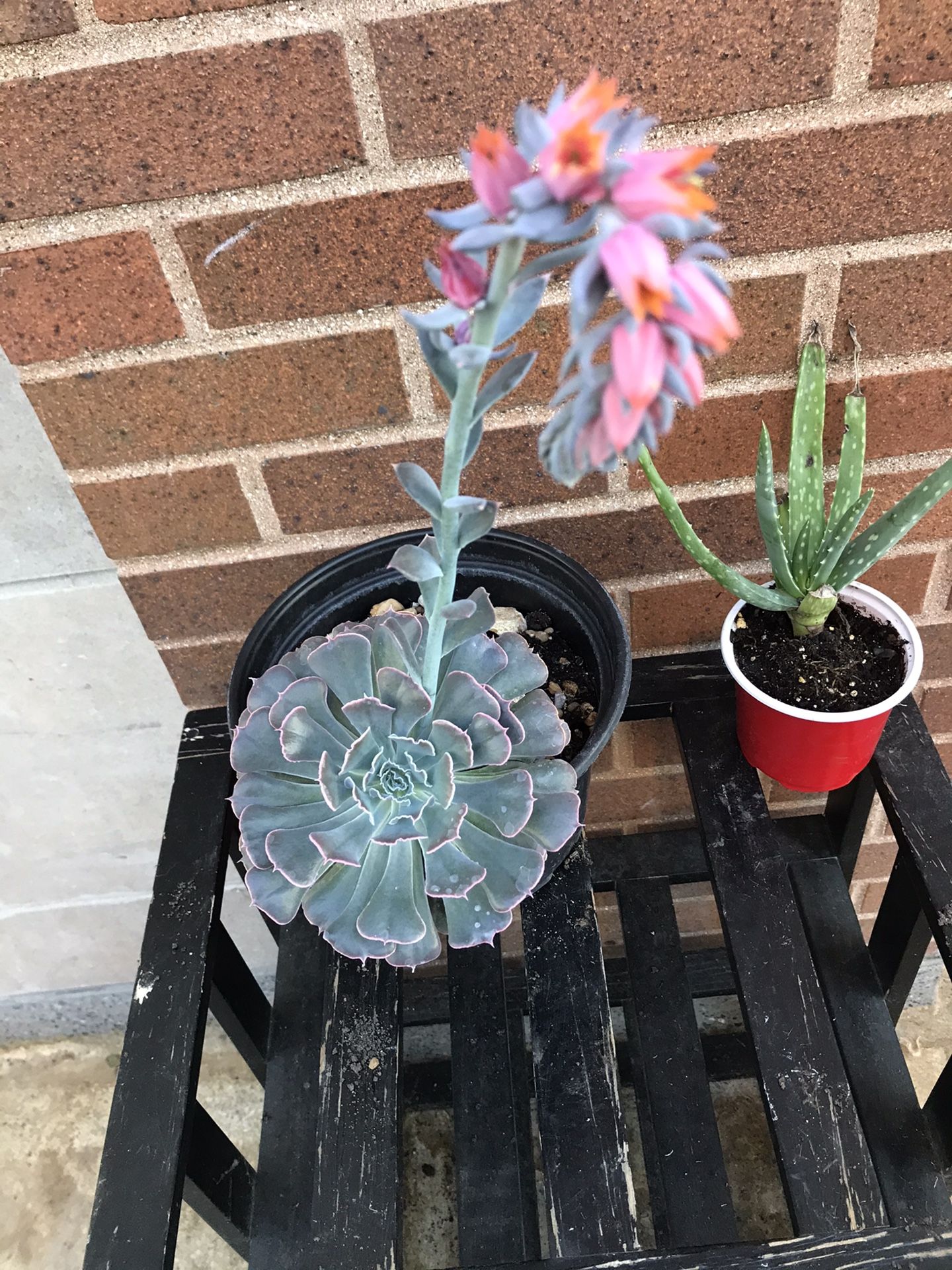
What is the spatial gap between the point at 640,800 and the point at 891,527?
1.78ft

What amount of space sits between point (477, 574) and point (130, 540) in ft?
1.14

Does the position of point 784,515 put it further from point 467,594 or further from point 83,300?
point 83,300

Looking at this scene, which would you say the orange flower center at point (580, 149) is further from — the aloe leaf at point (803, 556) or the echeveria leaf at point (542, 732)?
the aloe leaf at point (803, 556)

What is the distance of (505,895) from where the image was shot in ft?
2.12

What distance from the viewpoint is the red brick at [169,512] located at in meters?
0.83

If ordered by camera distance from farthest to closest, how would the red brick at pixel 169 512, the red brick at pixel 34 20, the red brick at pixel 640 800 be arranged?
the red brick at pixel 640 800 < the red brick at pixel 169 512 < the red brick at pixel 34 20

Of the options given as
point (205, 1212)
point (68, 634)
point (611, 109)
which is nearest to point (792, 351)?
point (611, 109)

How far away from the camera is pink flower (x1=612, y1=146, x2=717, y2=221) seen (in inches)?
12.5

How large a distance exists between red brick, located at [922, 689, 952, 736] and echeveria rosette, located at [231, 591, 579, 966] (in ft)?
1.96

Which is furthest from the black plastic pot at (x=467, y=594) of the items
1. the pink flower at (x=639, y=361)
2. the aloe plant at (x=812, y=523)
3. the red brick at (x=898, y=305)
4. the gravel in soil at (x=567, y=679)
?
the pink flower at (x=639, y=361)

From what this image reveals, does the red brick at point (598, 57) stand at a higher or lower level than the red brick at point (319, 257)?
higher

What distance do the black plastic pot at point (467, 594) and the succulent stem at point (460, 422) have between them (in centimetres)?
24

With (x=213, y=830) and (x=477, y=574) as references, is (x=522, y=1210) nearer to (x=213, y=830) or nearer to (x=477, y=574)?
(x=213, y=830)

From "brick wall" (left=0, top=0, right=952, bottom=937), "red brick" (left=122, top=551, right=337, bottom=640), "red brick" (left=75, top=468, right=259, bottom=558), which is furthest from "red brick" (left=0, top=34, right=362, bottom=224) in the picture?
"red brick" (left=122, top=551, right=337, bottom=640)
